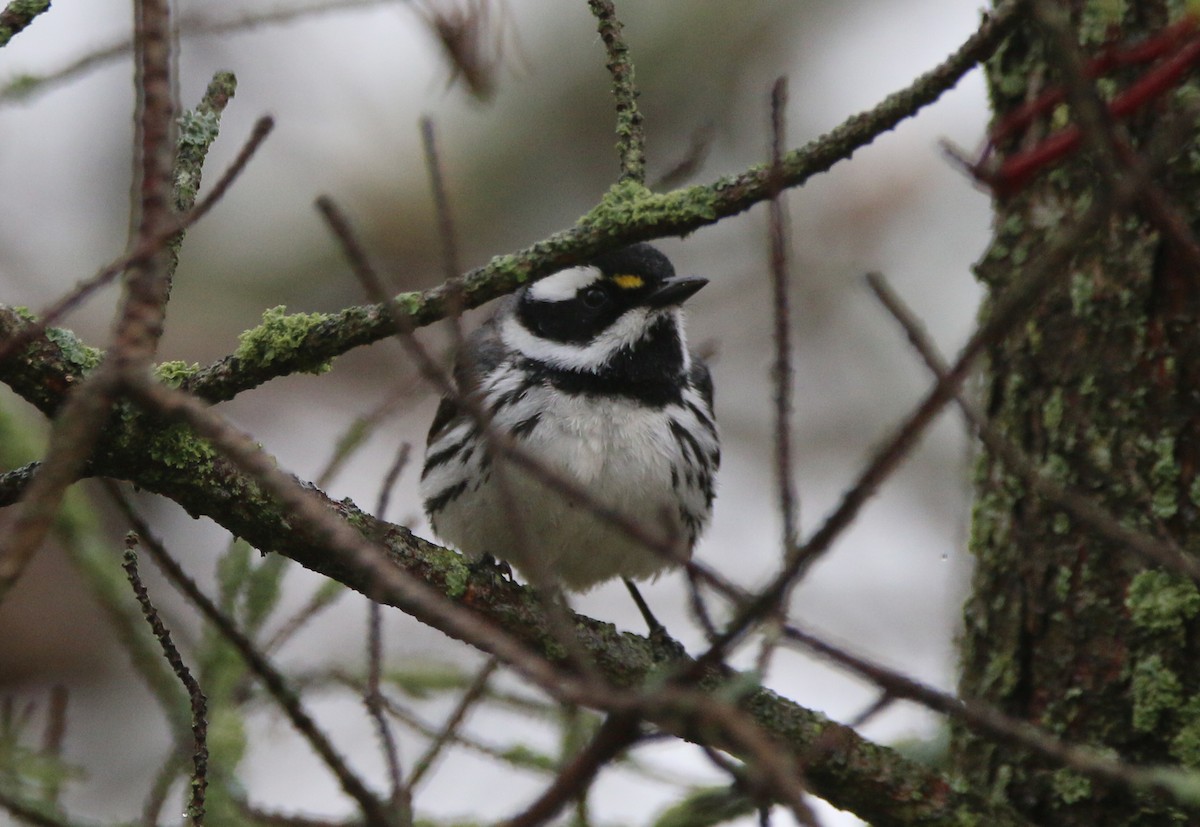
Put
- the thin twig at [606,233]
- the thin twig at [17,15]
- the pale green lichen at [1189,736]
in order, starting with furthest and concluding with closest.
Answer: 1. the pale green lichen at [1189,736]
2. the thin twig at [606,233]
3. the thin twig at [17,15]

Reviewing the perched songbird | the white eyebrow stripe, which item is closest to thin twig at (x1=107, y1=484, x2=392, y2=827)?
the perched songbird

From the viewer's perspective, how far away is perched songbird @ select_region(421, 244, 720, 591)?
4273 millimetres

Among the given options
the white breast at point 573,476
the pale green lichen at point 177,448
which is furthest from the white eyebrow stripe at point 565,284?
the pale green lichen at point 177,448

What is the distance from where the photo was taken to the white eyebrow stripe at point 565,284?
15.8 ft

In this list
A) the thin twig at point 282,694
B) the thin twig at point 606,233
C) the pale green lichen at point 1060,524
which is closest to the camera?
the thin twig at point 282,694

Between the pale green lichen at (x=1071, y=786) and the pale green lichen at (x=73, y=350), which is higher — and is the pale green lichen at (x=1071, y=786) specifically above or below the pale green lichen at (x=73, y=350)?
above

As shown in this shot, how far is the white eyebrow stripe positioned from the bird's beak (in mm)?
236

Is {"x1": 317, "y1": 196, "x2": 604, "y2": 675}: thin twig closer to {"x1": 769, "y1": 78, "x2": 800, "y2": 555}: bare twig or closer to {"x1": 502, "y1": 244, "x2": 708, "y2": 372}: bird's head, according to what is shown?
{"x1": 769, "y1": 78, "x2": 800, "y2": 555}: bare twig

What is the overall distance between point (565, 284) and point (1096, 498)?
83.0 inches

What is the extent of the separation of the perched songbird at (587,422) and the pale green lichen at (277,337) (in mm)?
1220

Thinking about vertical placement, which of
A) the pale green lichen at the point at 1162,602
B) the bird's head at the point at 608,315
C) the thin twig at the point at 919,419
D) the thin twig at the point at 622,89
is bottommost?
the thin twig at the point at 919,419

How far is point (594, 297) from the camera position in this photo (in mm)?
4809

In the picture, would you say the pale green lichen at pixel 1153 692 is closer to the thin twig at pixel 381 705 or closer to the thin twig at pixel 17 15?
the thin twig at pixel 381 705

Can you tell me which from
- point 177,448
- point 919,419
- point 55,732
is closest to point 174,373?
point 177,448
